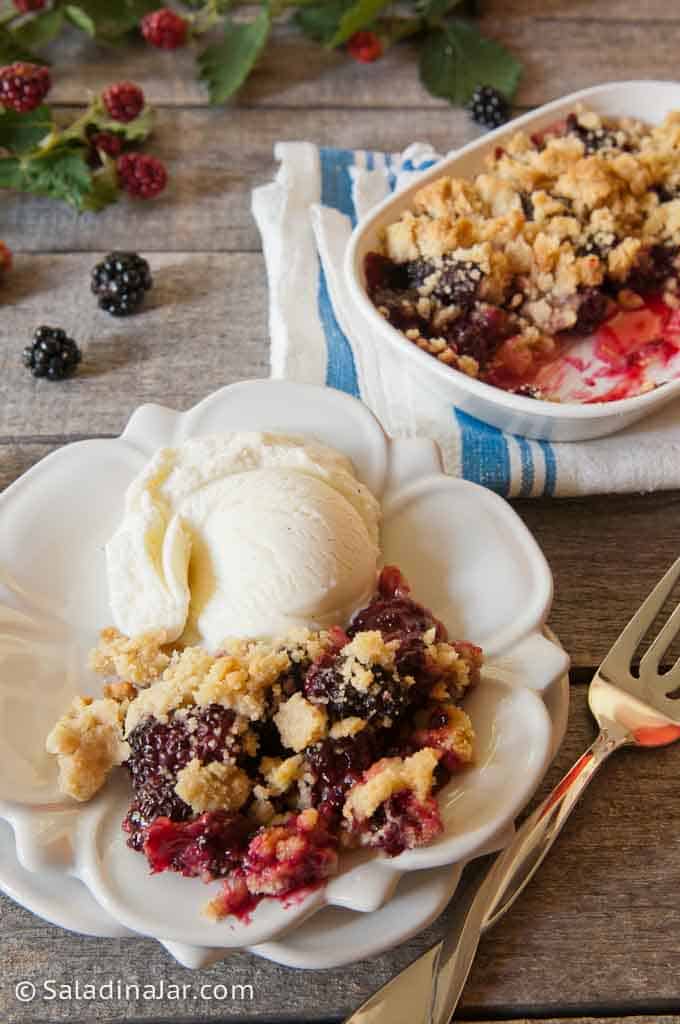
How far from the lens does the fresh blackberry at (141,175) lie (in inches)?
75.8

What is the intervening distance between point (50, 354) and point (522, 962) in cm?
117

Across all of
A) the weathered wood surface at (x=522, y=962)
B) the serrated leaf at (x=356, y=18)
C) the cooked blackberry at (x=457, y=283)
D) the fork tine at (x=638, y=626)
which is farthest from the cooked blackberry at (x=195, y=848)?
the serrated leaf at (x=356, y=18)

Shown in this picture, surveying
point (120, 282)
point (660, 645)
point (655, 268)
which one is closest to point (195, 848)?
point (660, 645)

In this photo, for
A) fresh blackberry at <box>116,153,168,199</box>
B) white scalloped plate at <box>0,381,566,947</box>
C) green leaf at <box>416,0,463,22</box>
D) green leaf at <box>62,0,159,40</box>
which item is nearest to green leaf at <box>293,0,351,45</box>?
green leaf at <box>416,0,463,22</box>

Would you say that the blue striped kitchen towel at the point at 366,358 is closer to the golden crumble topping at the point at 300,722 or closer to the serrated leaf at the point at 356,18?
the serrated leaf at the point at 356,18

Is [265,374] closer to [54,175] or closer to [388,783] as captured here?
[54,175]

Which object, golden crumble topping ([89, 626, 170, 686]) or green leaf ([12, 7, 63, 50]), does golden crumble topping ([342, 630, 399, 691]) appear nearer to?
golden crumble topping ([89, 626, 170, 686])

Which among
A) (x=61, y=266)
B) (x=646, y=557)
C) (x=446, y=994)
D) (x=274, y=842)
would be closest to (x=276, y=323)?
(x=61, y=266)

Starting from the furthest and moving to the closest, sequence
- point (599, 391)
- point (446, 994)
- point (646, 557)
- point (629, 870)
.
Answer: point (599, 391) → point (646, 557) → point (629, 870) → point (446, 994)

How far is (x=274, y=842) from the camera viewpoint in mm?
1008

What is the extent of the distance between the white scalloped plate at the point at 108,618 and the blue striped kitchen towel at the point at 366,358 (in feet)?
0.72

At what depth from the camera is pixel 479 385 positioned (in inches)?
57.9

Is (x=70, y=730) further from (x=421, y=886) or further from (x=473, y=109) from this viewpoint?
(x=473, y=109)

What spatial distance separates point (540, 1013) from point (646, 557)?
67 cm
